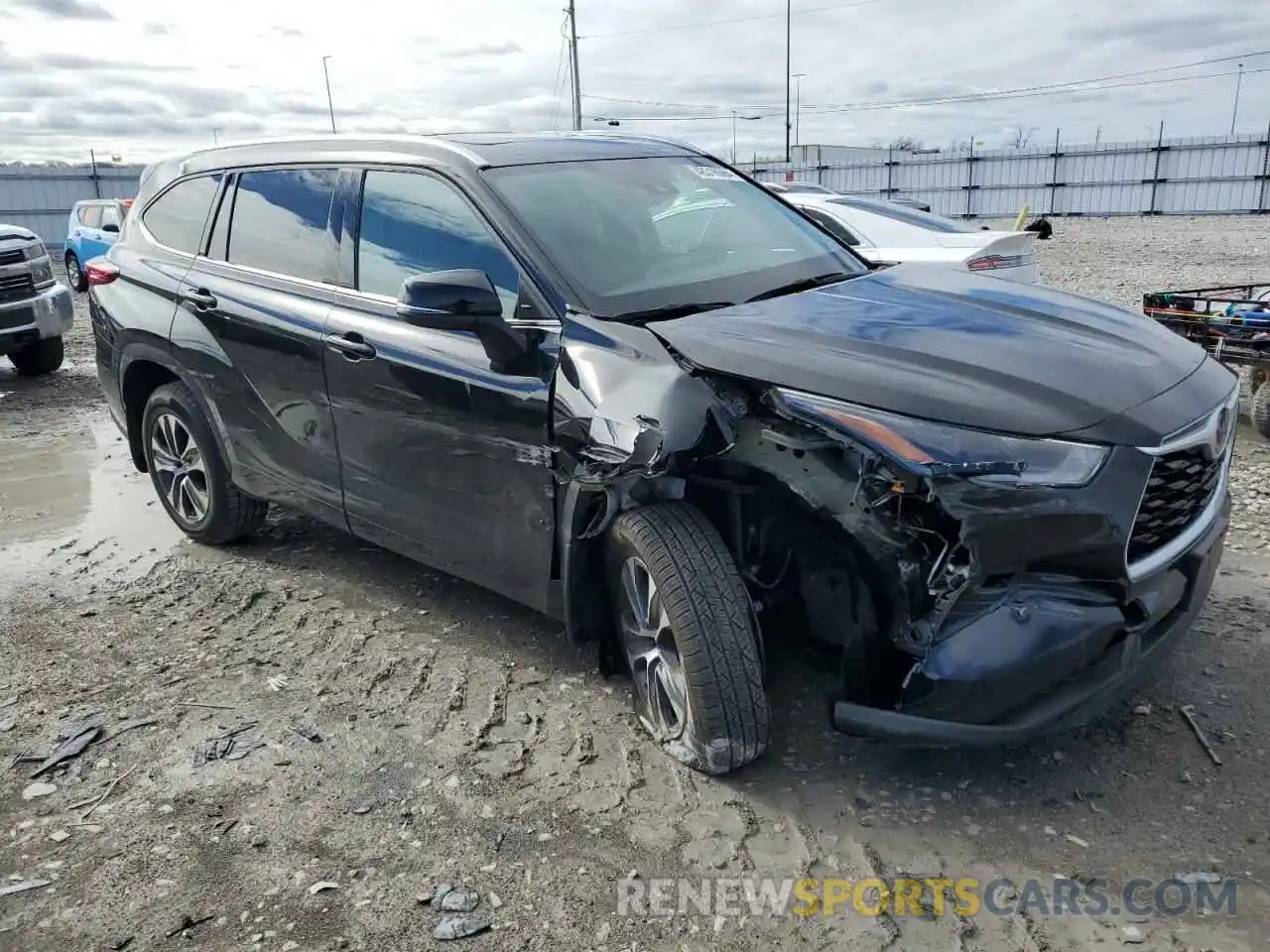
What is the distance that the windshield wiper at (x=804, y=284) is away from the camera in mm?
3521

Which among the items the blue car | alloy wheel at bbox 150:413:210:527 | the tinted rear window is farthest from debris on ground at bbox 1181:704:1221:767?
the blue car

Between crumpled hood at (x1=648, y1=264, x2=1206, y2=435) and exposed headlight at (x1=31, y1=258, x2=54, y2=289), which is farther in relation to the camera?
exposed headlight at (x1=31, y1=258, x2=54, y2=289)

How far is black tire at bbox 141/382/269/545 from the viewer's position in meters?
4.83

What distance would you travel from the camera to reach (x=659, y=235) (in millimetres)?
3697

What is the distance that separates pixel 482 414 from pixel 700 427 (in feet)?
2.90

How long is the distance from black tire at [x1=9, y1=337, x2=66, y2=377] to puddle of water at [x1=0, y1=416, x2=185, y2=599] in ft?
9.21

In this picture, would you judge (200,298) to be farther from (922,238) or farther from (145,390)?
(922,238)

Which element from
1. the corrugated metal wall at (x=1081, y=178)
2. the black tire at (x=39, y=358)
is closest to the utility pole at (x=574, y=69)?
the corrugated metal wall at (x=1081, y=178)

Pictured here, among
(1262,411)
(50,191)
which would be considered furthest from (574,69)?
(1262,411)

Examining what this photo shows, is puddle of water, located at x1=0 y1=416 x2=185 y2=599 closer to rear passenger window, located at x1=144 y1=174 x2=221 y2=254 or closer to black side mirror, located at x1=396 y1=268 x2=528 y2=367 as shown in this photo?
rear passenger window, located at x1=144 y1=174 x2=221 y2=254

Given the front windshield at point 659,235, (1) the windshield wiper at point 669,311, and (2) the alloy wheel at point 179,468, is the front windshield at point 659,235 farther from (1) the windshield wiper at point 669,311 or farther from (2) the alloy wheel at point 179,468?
(2) the alloy wheel at point 179,468

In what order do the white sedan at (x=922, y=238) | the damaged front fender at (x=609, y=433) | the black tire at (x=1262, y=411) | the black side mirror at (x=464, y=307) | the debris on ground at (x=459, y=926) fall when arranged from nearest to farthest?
the debris on ground at (x=459, y=926) < the damaged front fender at (x=609, y=433) < the black side mirror at (x=464, y=307) < the black tire at (x=1262, y=411) < the white sedan at (x=922, y=238)

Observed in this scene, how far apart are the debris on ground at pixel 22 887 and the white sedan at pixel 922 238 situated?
5.86 meters

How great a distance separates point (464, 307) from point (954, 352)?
1.47 m
